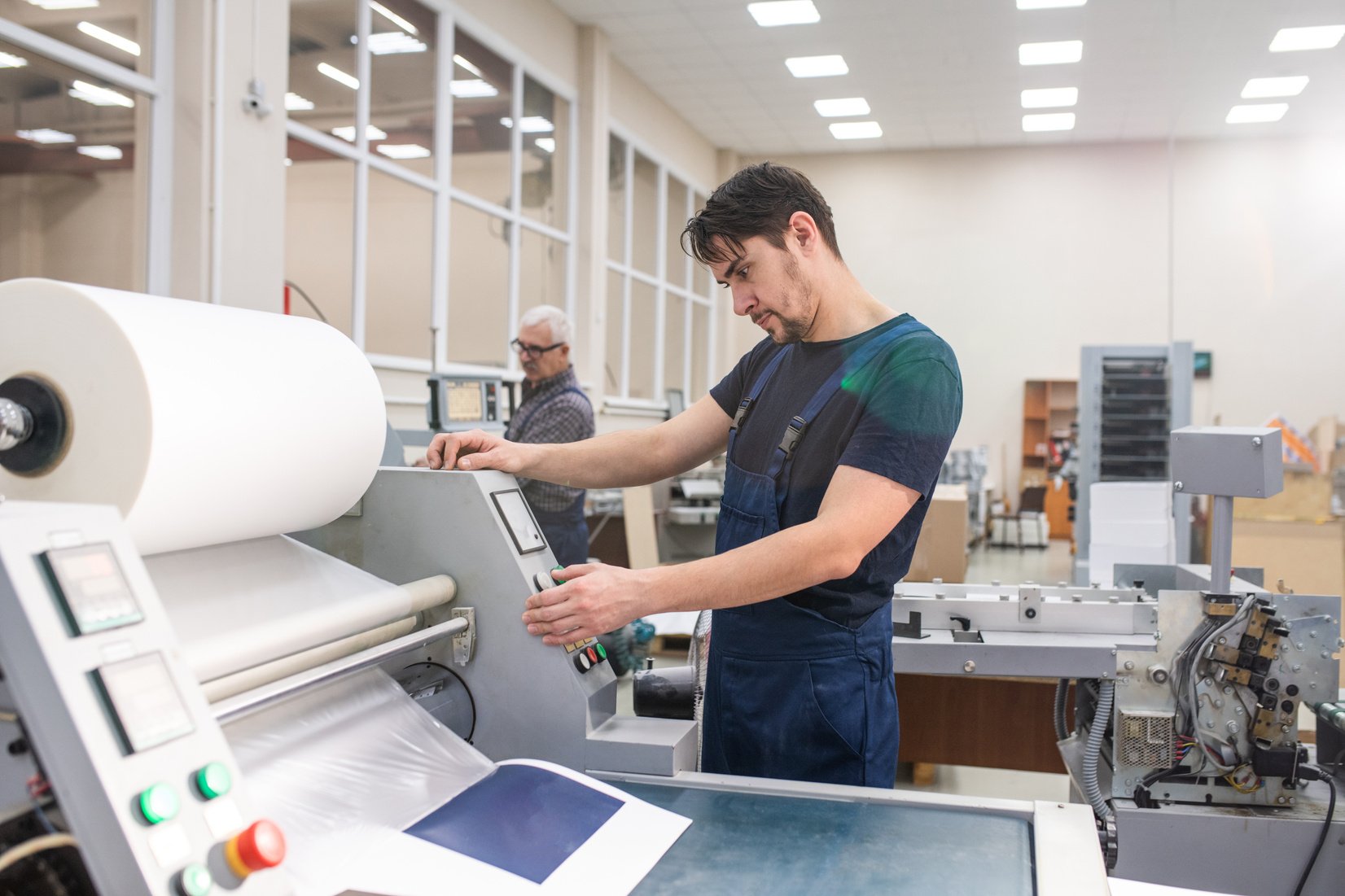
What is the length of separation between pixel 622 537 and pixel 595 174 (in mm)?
2742

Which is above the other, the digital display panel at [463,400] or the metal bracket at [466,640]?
the digital display panel at [463,400]

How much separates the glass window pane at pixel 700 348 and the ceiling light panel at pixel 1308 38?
18.3ft

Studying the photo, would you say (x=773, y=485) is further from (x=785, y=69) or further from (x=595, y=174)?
(x=785, y=69)

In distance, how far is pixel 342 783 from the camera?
1.04m

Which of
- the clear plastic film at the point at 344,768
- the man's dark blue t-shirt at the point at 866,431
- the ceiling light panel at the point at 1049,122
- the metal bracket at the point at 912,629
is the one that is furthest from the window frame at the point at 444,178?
the ceiling light panel at the point at 1049,122

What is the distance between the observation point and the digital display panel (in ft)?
11.6

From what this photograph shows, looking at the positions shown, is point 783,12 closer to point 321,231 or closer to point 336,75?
point 336,75

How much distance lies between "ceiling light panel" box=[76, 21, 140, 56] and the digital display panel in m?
1.69

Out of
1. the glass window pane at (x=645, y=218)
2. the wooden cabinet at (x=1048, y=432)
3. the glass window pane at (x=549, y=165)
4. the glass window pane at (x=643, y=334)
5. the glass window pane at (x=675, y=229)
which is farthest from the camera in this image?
the wooden cabinet at (x=1048, y=432)

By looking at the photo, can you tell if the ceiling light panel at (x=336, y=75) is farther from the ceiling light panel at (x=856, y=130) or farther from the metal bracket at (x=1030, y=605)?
the ceiling light panel at (x=856, y=130)

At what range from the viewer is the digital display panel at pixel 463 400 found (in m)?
3.52

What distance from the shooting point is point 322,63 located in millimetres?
5527

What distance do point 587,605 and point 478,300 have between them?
810 cm

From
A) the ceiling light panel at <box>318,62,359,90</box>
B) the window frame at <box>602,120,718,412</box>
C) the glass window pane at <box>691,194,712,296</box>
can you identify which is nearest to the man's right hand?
the ceiling light panel at <box>318,62,359,90</box>
